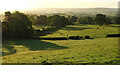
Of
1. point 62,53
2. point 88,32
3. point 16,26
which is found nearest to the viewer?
point 62,53

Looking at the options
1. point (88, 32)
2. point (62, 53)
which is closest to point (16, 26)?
point (62, 53)

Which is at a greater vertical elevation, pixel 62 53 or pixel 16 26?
pixel 16 26

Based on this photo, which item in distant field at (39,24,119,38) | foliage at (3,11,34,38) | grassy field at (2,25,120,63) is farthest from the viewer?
distant field at (39,24,119,38)

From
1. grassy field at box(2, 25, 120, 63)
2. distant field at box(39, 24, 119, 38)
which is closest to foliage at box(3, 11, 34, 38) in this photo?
grassy field at box(2, 25, 120, 63)

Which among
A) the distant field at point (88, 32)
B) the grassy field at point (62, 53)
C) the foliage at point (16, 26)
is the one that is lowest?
the grassy field at point (62, 53)

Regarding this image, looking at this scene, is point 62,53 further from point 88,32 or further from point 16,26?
point 88,32

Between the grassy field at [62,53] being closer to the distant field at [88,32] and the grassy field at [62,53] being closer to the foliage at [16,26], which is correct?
the foliage at [16,26]

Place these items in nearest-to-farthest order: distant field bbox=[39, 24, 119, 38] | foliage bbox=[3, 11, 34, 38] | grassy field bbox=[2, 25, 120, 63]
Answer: grassy field bbox=[2, 25, 120, 63] < foliage bbox=[3, 11, 34, 38] < distant field bbox=[39, 24, 119, 38]

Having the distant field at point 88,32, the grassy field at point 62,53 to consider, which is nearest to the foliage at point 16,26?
the grassy field at point 62,53

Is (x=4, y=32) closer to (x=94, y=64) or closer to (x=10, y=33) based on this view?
(x=10, y=33)

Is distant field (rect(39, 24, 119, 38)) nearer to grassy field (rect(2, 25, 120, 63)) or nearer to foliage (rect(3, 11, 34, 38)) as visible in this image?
foliage (rect(3, 11, 34, 38))

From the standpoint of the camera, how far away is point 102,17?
129750 millimetres

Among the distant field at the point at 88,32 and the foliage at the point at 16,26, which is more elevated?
the foliage at the point at 16,26

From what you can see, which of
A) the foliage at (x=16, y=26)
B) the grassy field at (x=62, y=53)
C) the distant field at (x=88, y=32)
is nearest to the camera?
the grassy field at (x=62, y=53)
